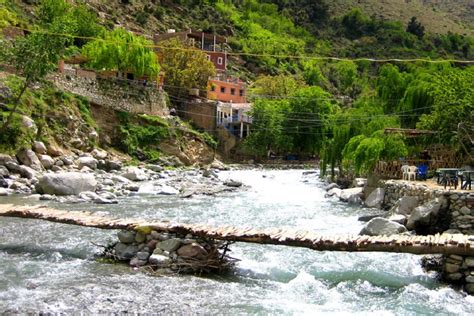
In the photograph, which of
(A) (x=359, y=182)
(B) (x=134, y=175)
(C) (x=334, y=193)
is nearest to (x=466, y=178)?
(C) (x=334, y=193)

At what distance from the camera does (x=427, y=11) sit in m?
154

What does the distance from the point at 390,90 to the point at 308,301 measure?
85.1 ft

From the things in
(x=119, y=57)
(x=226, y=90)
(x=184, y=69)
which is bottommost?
(x=226, y=90)

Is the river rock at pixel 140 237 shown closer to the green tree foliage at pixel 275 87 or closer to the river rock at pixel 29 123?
the river rock at pixel 29 123

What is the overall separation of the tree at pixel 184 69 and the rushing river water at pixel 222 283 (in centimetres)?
3880

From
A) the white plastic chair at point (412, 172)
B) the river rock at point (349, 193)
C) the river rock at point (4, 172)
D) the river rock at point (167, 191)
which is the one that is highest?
the white plastic chair at point (412, 172)

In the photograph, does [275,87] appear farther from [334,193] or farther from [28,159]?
[28,159]

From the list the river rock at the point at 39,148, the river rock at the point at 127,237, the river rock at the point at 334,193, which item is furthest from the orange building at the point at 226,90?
the river rock at the point at 127,237

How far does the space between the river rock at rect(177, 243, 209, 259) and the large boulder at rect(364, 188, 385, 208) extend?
12.7m

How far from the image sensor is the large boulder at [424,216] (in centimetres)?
1548

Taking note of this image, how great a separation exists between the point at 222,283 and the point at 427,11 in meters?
162

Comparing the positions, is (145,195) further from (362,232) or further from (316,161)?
(316,161)

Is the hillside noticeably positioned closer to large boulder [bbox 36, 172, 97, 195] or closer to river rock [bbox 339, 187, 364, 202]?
river rock [bbox 339, 187, 364, 202]

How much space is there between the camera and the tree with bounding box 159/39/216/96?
173 ft
